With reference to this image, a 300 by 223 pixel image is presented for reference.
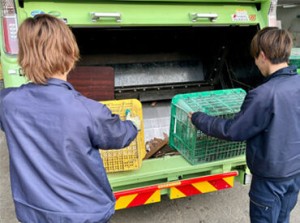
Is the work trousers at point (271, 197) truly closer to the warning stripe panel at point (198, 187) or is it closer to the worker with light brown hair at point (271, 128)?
the worker with light brown hair at point (271, 128)

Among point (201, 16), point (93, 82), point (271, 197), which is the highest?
point (201, 16)

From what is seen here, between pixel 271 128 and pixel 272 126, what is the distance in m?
0.01

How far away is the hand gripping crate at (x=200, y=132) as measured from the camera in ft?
6.54

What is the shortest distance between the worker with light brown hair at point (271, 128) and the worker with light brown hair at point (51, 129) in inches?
29.3

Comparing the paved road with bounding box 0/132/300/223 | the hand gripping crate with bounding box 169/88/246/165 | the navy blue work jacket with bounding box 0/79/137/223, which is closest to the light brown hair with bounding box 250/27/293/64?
the hand gripping crate with bounding box 169/88/246/165

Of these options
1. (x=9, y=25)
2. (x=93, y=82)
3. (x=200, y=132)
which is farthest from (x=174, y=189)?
(x=9, y=25)

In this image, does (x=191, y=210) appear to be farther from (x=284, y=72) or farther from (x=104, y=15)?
(x=104, y=15)

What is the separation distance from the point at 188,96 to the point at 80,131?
1147 millimetres

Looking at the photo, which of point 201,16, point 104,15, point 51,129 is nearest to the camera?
point 51,129

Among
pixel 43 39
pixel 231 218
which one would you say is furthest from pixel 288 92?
pixel 231 218

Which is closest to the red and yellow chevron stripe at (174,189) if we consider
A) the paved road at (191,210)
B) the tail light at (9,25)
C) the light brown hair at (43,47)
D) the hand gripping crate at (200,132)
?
the hand gripping crate at (200,132)

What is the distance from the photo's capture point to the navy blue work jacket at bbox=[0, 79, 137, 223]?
118 cm

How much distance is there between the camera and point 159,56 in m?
3.13

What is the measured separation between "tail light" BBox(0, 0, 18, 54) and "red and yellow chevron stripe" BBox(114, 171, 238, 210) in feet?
3.61
